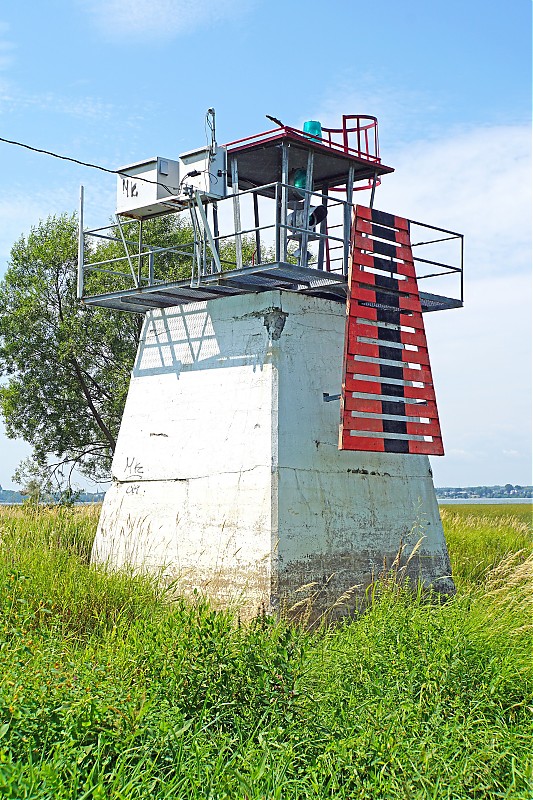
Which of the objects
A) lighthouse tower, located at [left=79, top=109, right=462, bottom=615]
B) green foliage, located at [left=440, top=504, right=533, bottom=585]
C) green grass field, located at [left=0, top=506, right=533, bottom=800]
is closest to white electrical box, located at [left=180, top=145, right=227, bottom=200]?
lighthouse tower, located at [left=79, top=109, right=462, bottom=615]

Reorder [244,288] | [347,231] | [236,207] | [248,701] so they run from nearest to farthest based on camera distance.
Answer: [248,701], [244,288], [236,207], [347,231]

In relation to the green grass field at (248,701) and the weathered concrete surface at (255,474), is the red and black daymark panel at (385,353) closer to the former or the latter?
the weathered concrete surface at (255,474)

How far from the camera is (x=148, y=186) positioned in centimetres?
1328

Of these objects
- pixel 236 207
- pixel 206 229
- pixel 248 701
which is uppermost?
pixel 236 207

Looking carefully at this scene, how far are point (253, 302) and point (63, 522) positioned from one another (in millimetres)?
5207

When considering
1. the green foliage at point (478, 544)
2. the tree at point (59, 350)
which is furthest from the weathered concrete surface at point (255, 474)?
the tree at point (59, 350)

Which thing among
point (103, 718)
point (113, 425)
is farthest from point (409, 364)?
point (113, 425)

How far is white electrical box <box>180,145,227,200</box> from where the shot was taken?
12.8 m

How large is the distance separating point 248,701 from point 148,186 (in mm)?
7916

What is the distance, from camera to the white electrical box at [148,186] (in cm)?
1317

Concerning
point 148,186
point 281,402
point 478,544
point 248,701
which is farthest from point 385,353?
point 478,544

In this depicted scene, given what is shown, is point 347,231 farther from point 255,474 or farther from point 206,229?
point 255,474

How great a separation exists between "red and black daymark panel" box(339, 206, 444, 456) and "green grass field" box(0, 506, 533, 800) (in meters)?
2.62

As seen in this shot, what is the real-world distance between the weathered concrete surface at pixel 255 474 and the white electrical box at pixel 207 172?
1.57 meters
